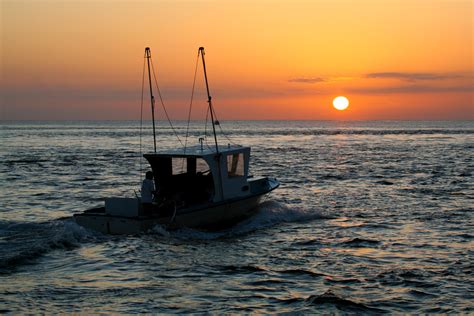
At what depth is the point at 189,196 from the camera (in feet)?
68.5

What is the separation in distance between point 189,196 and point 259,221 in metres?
3.06

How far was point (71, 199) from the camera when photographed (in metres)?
28.8

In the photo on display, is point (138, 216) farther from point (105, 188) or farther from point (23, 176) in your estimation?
point (23, 176)

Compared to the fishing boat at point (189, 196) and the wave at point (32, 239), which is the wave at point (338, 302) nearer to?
the fishing boat at point (189, 196)

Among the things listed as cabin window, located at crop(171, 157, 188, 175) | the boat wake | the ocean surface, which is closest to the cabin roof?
cabin window, located at crop(171, 157, 188, 175)

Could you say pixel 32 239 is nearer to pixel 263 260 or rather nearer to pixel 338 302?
pixel 263 260

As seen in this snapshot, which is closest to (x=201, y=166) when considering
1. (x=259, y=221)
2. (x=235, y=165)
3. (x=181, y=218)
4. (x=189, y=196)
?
(x=189, y=196)

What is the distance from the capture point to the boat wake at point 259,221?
1906cm

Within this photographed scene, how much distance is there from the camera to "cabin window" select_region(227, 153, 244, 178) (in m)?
21.3

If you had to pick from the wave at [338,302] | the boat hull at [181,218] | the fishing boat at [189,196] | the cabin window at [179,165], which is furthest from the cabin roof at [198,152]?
the wave at [338,302]

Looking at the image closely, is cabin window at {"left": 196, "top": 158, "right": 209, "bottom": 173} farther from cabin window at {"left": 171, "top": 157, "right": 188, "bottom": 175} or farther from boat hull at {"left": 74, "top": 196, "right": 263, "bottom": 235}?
boat hull at {"left": 74, "top": 196, "right": 263, "bottom": 235}

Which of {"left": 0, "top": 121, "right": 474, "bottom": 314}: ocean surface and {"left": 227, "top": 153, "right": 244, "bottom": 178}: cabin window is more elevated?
{"left": 227, "top": 153, "right": 244, "bottom": 178}: cabin window

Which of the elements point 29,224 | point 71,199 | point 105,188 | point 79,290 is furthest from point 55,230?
point 105,188

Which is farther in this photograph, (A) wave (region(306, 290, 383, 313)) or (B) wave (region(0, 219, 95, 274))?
(B) wave (region(0, 219, 95, 274))
